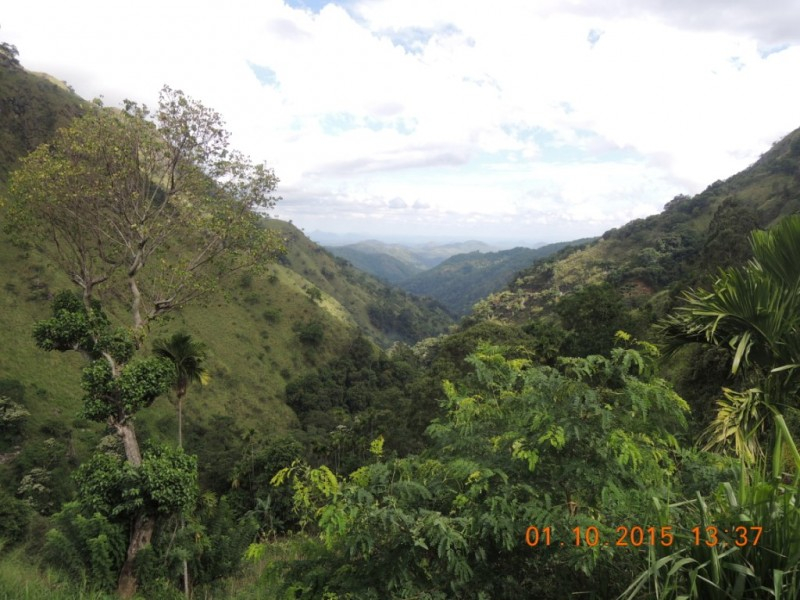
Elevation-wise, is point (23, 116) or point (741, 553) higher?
point (23, 116)

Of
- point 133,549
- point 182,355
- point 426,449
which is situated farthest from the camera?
point 182,355

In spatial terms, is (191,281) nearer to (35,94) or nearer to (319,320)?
(319,320)

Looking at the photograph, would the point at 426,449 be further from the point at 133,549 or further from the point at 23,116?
the point at 23,116

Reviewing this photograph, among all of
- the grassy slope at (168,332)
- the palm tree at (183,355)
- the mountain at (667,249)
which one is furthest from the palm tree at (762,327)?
the mountain at (667,249)

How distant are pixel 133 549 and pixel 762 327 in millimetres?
11814

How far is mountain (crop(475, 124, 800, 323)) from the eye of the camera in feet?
119

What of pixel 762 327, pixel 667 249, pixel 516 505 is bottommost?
pixel 516 505

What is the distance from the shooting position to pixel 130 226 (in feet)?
37.3

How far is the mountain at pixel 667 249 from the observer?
119 feet

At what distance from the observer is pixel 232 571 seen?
1444 centimetres

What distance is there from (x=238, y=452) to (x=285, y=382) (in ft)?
83.9
